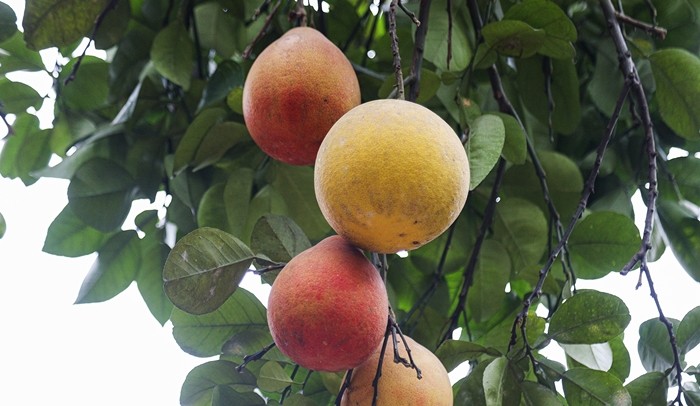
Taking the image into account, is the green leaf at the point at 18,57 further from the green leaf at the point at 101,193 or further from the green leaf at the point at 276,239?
the green leaf at the point at 276,239

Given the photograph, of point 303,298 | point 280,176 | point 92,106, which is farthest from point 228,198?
point 303,298

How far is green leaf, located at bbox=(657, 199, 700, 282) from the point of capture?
893mm

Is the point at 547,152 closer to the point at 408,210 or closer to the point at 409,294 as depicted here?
the point at 409,294

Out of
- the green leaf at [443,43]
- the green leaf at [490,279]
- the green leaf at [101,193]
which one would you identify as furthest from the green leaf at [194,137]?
the green leaf at [490,279]

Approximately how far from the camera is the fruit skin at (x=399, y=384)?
564 mm

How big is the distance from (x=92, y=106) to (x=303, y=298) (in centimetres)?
66

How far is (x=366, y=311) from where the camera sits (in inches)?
20.6

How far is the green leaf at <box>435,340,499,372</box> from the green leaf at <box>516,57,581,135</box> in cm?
36

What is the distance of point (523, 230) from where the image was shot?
0.96m

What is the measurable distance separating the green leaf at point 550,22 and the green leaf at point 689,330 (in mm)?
275

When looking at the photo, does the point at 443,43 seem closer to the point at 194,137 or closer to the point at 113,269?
the point at 194,137

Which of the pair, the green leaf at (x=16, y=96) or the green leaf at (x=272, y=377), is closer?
the green leaf at (x=272, y=377)

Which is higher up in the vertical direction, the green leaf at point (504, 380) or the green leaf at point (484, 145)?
the green leaf at point (484, 145)

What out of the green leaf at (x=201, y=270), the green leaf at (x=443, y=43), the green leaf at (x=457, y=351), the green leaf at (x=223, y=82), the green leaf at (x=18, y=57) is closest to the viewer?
the green leaf at (x=201, y=270)
